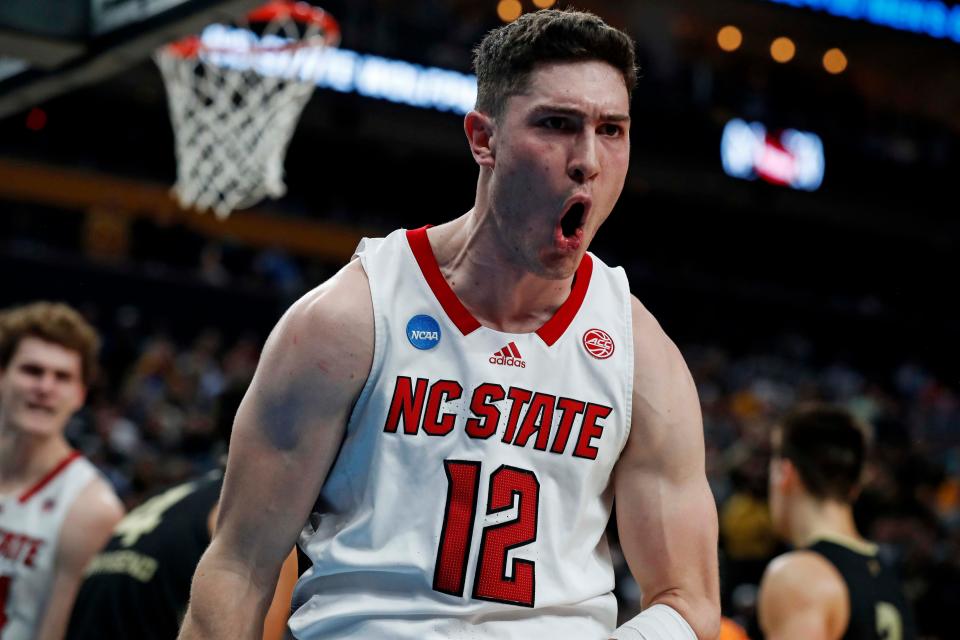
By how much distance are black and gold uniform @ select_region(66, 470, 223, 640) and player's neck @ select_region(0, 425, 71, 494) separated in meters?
0.72

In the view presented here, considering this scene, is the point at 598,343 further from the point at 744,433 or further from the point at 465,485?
the point at 744,433

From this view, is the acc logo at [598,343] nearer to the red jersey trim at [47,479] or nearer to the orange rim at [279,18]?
the red jersey trim at [47,479]

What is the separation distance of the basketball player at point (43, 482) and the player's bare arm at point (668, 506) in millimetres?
2790

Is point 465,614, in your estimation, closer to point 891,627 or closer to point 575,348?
point 575,348

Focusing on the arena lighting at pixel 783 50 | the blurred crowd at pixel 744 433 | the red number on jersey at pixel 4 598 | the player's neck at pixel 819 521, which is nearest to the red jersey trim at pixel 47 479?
the red number on jersey at pixel 4 598

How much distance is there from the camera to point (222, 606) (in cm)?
239

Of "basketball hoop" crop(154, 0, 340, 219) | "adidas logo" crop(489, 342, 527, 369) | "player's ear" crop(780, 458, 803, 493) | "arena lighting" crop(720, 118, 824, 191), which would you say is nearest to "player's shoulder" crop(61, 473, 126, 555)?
"player's ear" crop(780, 458, 803, 493)

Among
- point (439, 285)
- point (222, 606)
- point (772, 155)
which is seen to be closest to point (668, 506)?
point (439, 285)

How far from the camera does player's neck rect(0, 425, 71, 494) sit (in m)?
4.86

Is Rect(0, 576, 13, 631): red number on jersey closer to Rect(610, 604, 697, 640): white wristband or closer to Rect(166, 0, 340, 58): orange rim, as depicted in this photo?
Rect(610, 604, 697, 640): white wristband

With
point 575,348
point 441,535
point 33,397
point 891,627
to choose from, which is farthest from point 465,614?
point 33,397

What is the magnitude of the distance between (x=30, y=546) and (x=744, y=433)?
1041cm

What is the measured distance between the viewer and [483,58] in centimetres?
255

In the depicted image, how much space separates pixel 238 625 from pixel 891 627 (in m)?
2.99
